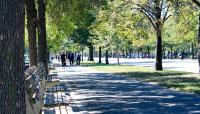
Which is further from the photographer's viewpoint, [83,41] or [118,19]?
[83,41]

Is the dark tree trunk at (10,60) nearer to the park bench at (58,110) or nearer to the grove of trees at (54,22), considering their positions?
the grove of trees at (54,22)

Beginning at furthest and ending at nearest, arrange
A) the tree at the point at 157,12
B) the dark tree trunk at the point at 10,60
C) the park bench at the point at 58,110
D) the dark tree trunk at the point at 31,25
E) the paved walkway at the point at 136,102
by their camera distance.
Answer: the tree at the point at 157,12 < the dark tree trunk at the point at 31,25 < the paved walkway at the point at 136,102 < the park bench at the point at 58,110 < the dark tree trunk at the point at 10,60

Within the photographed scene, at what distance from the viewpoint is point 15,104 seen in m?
5.16

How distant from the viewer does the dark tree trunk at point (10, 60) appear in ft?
16.7

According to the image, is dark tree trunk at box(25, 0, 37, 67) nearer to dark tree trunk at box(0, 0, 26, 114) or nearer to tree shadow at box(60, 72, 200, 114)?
tree shadow at box(60, 72, 200, 114)

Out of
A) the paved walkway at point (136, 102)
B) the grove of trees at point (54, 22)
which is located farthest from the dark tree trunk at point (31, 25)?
the paved walkway at point (136, 102)

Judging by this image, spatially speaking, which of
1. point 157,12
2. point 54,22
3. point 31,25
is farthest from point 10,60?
point 157,12

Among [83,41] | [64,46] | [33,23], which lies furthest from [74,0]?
[64,46]

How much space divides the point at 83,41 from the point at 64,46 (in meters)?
9.32

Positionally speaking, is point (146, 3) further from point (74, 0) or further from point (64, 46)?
point (64, 46)

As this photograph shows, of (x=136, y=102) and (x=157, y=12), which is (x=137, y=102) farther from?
(x=157, y=12)

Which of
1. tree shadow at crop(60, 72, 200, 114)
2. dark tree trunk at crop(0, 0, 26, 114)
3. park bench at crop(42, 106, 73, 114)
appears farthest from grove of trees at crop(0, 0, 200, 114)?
tree shadow at crop(60, 72, 200, 114)

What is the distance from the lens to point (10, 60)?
5145mm

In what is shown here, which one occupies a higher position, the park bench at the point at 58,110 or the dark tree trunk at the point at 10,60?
the dark tree trunk at the point at 10,60
